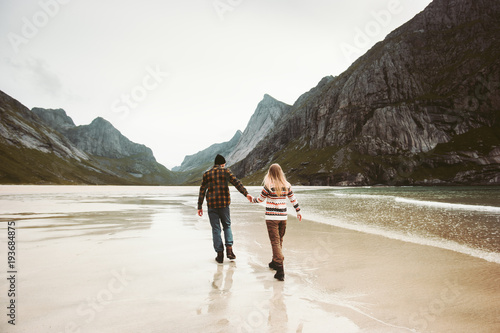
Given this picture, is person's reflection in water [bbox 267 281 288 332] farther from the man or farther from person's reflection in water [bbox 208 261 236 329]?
the man

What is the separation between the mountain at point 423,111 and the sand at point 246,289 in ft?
467

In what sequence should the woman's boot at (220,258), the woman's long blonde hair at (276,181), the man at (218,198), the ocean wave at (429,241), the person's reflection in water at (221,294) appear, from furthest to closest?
the ocean wave at (429,241) → the man at (218,198) → the woman's boot at (220,258) → the woman's long blonde hair at (276,181) → the person's reflection in water at (221,294)

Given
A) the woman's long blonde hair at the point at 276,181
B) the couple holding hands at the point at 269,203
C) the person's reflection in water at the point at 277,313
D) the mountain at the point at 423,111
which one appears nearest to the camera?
the person's reflection in water at the point at 277,313

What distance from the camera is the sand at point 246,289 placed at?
14.1 feet

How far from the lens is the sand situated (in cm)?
431

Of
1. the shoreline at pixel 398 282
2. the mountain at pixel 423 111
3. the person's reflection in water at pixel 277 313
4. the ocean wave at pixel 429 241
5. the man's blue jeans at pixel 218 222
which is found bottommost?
the ocean wave at pixel 429 241

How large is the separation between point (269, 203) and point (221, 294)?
9.53 ft

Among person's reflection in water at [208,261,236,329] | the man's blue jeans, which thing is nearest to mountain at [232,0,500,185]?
the man's blue jeans

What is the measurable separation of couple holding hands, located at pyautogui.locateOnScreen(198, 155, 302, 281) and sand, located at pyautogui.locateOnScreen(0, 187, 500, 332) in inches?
21.9

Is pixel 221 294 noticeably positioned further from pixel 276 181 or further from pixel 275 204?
pixel 276 181

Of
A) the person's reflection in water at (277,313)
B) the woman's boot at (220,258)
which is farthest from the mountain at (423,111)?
the person's reflection in water at (277,313)

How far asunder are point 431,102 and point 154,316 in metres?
188

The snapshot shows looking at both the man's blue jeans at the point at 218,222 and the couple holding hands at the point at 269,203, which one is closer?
the couple holding hands at the point at 269,203

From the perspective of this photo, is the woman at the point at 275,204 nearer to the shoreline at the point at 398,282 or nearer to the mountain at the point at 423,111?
the shoreline at the point at 398,282
